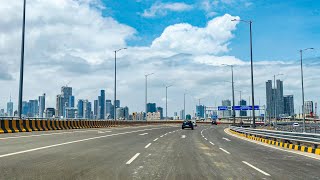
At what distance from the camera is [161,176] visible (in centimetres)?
910

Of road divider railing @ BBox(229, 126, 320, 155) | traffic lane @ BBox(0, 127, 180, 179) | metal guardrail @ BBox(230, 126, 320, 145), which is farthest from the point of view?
road divider railing @ BBox(229, 126, 320, 155)

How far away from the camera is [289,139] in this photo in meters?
20.5

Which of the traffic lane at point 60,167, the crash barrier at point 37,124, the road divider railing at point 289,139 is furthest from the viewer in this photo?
the crash barrier at point 37,124

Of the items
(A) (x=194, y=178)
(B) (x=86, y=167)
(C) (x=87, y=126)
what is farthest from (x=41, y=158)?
(C) (x=87, y=126)

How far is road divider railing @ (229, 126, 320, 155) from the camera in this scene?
17438 millimetres

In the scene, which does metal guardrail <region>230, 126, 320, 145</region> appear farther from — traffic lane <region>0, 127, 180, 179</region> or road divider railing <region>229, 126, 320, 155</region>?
traffic lane <region>0, 127, 180, 179</region>

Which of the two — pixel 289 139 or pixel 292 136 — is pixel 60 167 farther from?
pixel 289 139

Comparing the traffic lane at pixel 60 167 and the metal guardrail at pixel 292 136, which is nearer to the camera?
the traffic lane at pixel 60 167

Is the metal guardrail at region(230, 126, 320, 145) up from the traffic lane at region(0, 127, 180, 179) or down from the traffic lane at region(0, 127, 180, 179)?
up

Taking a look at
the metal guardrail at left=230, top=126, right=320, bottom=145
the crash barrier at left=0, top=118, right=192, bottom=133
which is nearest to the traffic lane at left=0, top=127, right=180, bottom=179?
the metal guardrail at left=230, top=126, right=320, bottom=145

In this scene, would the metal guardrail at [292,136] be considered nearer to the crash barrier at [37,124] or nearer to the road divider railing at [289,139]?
the road divider railing at [289,139]

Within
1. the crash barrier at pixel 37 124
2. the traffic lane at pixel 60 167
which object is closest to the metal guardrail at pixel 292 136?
the traffic lane at pixel 60 167

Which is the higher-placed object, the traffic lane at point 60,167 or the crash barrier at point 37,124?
the crash barrier at point 37,124

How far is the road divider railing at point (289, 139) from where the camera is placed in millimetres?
17438
